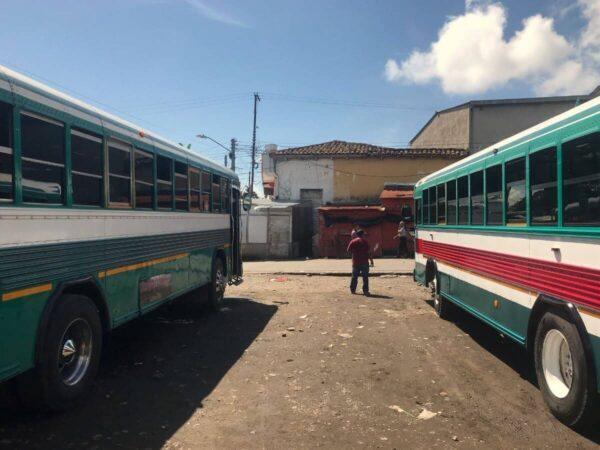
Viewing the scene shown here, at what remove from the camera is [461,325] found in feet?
27.4

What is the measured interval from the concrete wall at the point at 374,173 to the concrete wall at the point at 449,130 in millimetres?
3911

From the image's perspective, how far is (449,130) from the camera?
107 ft

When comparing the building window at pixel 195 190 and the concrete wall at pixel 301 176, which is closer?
the building window at pixel 195 190

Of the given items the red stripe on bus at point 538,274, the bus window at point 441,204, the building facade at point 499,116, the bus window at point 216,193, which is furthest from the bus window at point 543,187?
the building facade at point 499,116

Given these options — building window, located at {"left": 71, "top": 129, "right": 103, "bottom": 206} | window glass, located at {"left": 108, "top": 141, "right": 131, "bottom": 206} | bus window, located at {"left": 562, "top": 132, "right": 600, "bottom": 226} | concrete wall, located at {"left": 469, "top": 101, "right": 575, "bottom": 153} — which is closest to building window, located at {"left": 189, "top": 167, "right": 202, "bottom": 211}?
window glass, located at {"left": 108, "top": 141, "right": 131, "bottom": 206}

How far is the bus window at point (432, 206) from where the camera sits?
9164mm

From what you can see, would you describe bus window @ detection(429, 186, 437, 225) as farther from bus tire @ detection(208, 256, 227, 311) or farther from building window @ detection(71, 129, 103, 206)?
building window @ detection(71, 129, 103, 206)

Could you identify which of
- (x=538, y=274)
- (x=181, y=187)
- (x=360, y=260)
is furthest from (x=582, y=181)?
(x=360, y=260)

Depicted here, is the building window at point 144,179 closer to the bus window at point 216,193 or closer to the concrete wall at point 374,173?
the bus window at point 216,193

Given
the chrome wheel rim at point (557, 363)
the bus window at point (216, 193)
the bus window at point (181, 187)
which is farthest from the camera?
the bus window at point (216, 193)

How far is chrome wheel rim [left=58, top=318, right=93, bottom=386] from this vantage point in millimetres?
4461

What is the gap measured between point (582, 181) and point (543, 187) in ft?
2.20

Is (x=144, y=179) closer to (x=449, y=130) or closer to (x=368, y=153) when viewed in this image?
(x=368, y=153)

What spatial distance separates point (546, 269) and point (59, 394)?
4477mm
